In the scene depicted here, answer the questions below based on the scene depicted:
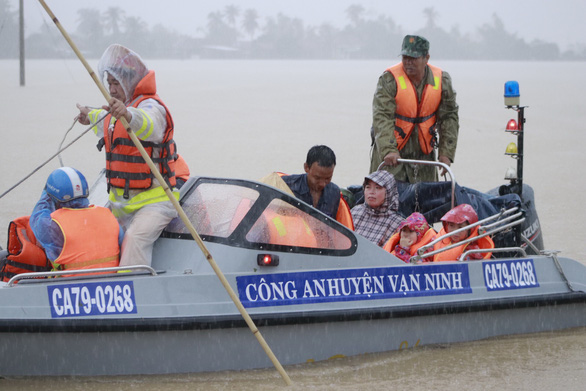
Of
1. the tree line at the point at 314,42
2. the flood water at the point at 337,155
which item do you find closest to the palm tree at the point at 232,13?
the tree line at the point at 314,42

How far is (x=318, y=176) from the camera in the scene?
530cm

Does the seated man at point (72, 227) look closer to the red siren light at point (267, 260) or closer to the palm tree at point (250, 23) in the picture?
the red siren light at point (267, 260)

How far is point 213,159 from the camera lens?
51.0 feet

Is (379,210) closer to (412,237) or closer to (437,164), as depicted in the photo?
(412,237)

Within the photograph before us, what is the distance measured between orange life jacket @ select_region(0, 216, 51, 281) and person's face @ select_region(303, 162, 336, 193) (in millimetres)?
1649

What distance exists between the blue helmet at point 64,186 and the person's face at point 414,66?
8.99ft

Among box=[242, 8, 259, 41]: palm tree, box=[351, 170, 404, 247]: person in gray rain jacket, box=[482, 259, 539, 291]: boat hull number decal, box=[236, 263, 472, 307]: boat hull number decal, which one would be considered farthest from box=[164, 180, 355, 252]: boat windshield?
box=[242, 8, 259, 41]: palm tree

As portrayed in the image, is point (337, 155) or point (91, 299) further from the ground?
point (337, 155)

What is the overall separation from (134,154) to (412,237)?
6.03 ft

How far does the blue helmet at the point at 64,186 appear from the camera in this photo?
457 centimetres

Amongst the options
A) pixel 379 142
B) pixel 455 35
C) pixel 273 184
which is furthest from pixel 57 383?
pixel 455 35

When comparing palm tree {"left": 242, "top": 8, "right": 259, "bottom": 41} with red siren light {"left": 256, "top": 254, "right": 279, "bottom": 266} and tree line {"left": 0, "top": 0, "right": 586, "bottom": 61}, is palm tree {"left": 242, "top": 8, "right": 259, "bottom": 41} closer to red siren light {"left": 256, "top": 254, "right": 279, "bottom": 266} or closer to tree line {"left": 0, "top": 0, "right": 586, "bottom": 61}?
tree line {"left": 0, "top": 0, "right": 586, "bottom": 61}

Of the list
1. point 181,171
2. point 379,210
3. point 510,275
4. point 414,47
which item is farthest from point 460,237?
point 181,171

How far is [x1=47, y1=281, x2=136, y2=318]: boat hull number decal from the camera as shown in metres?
4.38
